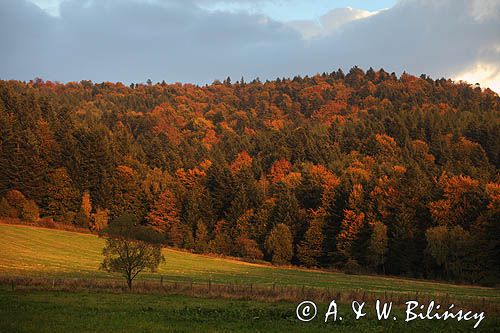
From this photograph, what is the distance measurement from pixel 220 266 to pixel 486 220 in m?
43.6

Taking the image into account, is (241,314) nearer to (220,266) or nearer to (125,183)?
(220,266)

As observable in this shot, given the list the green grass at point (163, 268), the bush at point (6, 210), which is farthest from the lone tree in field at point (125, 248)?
the bush at point (6, 210)

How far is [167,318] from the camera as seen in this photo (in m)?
23.0

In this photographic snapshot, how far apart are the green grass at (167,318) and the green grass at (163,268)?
19.0m

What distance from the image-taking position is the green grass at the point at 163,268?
50219mm

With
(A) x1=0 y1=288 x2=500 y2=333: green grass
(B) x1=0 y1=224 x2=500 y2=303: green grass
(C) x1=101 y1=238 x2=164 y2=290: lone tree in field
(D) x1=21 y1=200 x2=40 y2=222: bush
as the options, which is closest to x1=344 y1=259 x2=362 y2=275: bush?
(B) x1=0 y1=224 x2=500 y2=303: green grass

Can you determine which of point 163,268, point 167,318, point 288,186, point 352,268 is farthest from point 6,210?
point 167,318

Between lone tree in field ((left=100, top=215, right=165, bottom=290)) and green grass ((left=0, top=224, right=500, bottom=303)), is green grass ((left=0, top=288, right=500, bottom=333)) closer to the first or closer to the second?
lone tree in field ((left=100, top=215, right=165, bottom=290))

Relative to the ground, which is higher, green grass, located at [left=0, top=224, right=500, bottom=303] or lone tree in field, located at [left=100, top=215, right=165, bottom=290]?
lone tree in field, located at [left=100, top=215, right=165, bottom=290]

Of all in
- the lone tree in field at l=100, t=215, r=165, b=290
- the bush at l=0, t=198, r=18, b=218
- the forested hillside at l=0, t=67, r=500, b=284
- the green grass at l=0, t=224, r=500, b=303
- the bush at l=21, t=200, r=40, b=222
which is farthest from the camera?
the bush at l=21, t=200, r=40, b=222

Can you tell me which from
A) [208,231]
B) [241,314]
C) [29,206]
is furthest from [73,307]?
[208,231]

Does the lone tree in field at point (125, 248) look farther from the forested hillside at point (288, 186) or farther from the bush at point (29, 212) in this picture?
the bush at point (29, 212)

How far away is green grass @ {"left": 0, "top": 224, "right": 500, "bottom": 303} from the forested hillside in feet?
40.7

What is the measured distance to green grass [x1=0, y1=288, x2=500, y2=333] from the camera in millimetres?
20219
